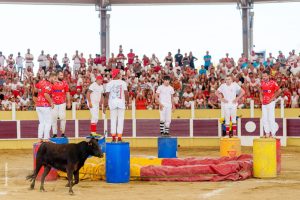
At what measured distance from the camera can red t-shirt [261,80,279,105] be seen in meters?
18.0

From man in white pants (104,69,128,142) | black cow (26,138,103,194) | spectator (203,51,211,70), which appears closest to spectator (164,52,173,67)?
spectator (203,51,211,70)

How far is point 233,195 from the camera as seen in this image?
39.5 ft

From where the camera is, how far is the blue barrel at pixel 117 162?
13891 mm

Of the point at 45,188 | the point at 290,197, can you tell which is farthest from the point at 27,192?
the point at 290,197

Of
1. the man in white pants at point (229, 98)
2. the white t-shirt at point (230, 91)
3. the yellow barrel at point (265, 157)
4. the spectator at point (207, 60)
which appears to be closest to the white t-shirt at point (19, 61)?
the spectator at point (207, 60)

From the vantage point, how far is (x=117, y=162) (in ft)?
45.5

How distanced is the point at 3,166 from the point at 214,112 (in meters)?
10.6

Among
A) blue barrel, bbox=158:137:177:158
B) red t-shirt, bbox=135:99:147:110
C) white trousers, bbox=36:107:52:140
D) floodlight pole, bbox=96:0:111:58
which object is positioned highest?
floodlight pole, bbox=96:0:111:58

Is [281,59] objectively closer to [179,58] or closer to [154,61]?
[179,58]

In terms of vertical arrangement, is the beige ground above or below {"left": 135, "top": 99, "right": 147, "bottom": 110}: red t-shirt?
below

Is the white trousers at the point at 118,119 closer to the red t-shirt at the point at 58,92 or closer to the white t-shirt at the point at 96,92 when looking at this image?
the red t-shirt at the point at 58,92

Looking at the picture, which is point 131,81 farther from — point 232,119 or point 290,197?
point 290,197

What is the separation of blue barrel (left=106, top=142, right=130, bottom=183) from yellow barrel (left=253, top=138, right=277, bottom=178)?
308 cm

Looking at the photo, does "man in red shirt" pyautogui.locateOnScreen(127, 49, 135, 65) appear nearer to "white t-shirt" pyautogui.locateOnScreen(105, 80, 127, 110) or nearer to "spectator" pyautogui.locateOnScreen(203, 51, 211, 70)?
"spectator" pyautogui.locateOnScreen(203, 51, 211, 70)
